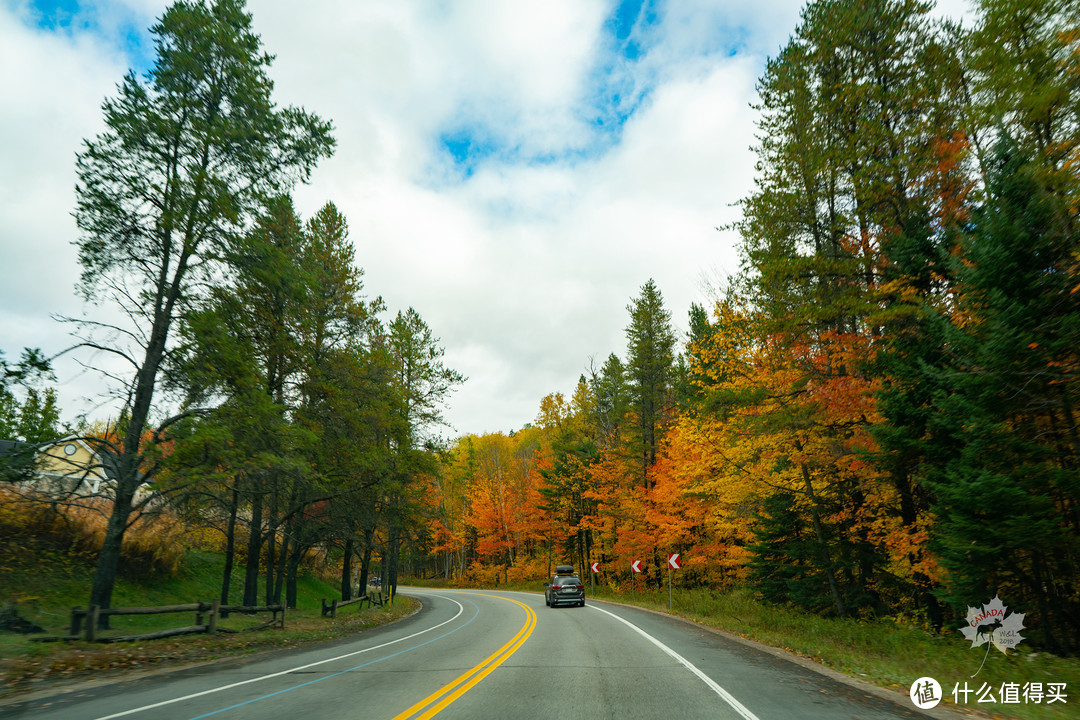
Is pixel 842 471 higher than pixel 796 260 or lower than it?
lower

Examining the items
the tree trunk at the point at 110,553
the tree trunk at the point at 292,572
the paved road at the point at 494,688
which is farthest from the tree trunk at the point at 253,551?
the paved road at the point at 494,688

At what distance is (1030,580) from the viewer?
10.5 m

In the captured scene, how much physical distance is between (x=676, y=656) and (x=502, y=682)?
4415mm

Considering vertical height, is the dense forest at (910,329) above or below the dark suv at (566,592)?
above

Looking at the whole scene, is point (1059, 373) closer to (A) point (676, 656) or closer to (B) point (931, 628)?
(B) point (931, 628)

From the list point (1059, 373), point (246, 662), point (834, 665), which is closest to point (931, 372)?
point (1059, 373)

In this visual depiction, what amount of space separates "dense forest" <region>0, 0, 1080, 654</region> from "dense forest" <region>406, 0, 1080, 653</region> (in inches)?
2.9

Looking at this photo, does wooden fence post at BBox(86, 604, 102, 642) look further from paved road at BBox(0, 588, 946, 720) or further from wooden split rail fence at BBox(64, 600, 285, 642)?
paved road at BBox(0, 588, 946, 720)

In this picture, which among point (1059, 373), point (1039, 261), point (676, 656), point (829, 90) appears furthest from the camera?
point (829, 90)

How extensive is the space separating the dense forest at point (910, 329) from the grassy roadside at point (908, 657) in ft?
3.71

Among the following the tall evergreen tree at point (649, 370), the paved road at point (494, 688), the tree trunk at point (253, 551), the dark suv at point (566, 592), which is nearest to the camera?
the paved road at point (494, 688)

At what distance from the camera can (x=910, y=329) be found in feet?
43.0

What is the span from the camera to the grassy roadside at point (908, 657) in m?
7.63

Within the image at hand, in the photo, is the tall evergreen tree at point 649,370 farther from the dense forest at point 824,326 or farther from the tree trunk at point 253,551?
the tree trunk at point 253,551
